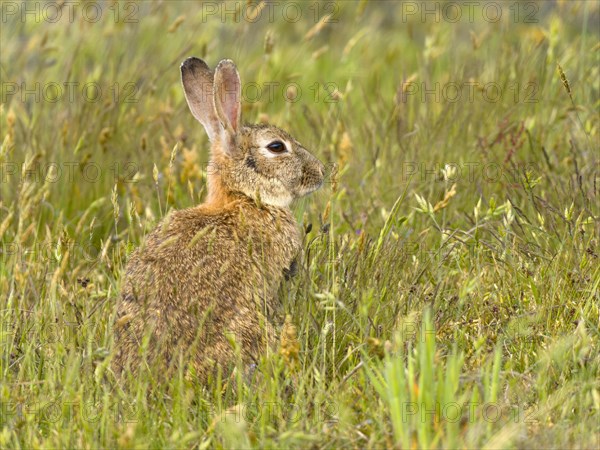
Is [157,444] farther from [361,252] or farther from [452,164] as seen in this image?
[452,164]

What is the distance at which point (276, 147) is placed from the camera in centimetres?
566

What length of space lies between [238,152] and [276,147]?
0.70ft

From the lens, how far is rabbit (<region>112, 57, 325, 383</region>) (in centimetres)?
418

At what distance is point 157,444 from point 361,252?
1.33 m

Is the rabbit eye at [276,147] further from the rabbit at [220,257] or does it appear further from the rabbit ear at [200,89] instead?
the rabbit ear at [200,89]

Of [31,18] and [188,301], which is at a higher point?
[31,18]

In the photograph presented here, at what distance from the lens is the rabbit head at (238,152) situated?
5.52 meters

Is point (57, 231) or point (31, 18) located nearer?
point (57, 231)

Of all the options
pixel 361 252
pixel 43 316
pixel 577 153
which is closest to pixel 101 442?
pixel 43 316

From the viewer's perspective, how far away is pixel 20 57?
7602 millimetres

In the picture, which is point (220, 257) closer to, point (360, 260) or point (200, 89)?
point (360, 260)

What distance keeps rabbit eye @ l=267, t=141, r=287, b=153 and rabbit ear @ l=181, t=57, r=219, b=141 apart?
1.07ft

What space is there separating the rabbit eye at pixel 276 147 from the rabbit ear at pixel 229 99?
0.20m

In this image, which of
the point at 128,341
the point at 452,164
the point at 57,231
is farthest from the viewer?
the point at 452,164
